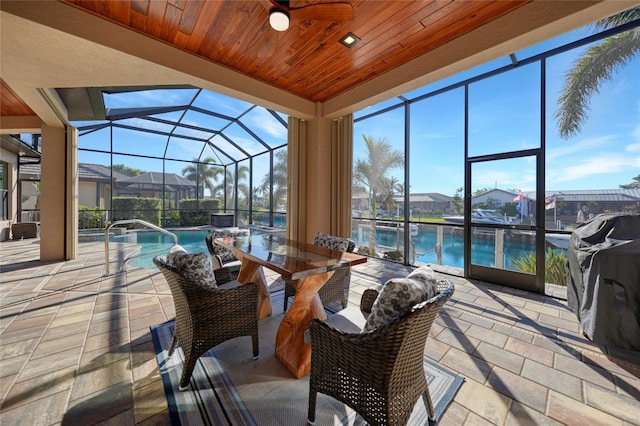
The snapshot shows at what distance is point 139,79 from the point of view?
118 inches

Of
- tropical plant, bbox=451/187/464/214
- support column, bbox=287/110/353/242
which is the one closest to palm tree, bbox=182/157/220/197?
support column, bbox=287/110/353/242

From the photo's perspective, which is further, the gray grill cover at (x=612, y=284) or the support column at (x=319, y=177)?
the support column at (x=319, y=177)

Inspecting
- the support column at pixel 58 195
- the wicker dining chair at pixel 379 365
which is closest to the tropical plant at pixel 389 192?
the wicker dining chair at pixel 379 365

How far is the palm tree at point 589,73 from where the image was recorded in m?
3.08

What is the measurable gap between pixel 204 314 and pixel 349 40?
2953 millimetres

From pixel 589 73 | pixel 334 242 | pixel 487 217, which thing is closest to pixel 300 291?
pixel 334 242

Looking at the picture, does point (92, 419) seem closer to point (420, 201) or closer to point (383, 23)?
point (383, 23)

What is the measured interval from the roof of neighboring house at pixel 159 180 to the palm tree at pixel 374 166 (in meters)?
9.05

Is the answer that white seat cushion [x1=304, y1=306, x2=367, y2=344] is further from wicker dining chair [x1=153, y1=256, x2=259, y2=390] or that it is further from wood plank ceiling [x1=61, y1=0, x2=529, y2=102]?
wood plank ceiling [x1=61, y1=0, x2=529, y2=102]

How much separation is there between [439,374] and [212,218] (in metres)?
11.6

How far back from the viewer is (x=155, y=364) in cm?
184

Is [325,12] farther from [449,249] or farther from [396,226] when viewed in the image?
[449,249]

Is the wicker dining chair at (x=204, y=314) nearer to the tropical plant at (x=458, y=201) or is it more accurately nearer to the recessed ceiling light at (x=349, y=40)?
the recessed ceiling light at (x=349, y=40)

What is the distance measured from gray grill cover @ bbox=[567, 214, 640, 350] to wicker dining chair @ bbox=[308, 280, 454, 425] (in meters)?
1.88
